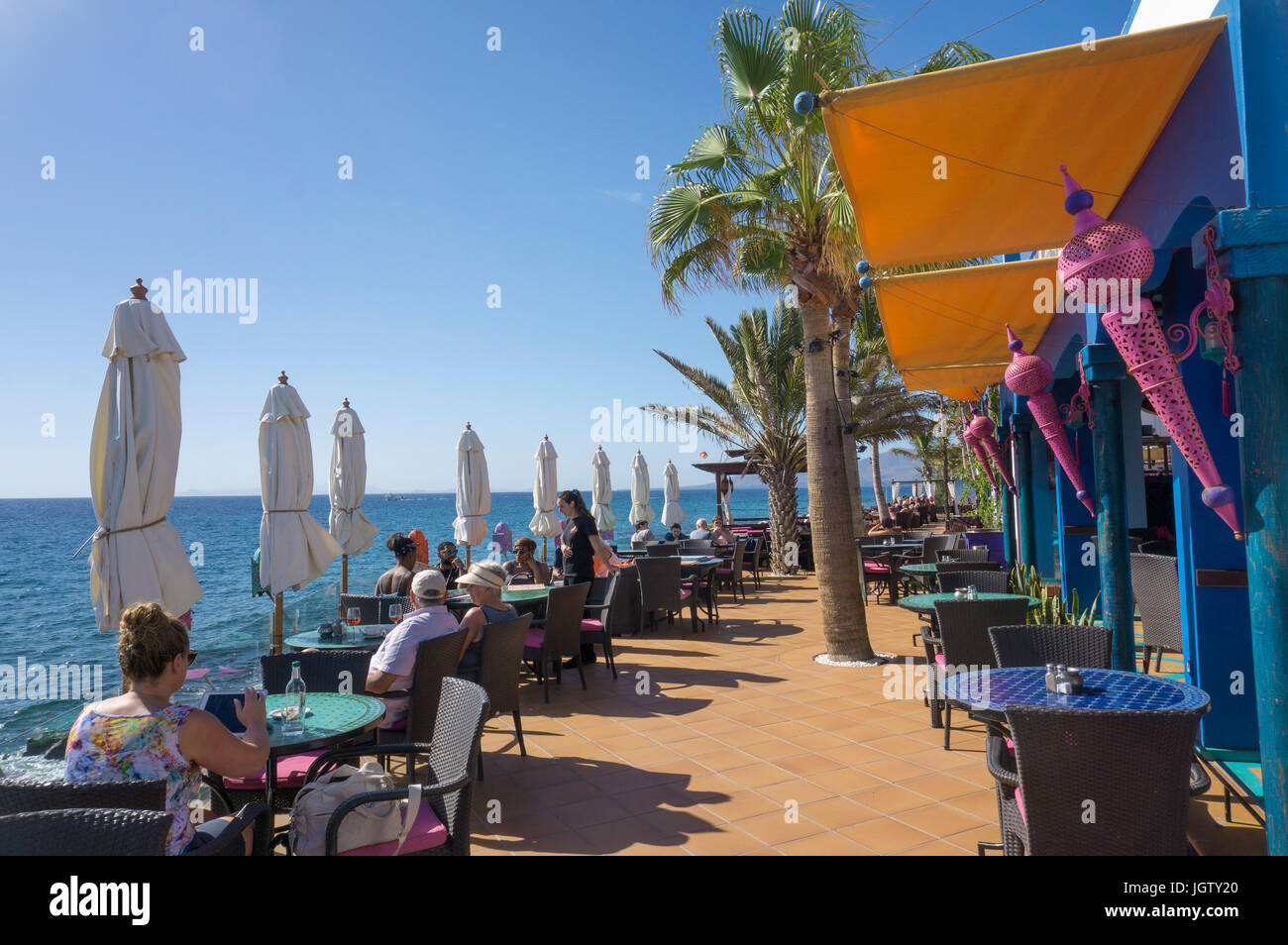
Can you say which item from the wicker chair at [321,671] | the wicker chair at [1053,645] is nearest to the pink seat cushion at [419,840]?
the wicker chair at [321,671]

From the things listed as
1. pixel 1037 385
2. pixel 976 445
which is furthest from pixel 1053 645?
pixel 976 445

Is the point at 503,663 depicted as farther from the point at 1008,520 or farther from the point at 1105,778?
the point at 1008,520

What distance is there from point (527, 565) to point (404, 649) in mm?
3942

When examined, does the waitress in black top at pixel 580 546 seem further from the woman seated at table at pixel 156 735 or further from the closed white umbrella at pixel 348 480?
the woman seated at table at pixel 156 735

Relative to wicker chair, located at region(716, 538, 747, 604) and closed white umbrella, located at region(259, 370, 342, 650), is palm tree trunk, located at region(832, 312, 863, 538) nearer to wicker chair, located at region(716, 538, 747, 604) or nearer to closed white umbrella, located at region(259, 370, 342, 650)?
wicker chair, located at region(716, 538, 747, 604)

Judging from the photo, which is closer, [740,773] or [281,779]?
[281,779]

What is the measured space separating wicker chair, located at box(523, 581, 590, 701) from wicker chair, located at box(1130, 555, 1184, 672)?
13.5 ft

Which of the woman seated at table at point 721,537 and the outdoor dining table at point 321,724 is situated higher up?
the woman seated at table at point 721,537

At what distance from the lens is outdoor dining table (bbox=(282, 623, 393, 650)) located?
16.3 feet

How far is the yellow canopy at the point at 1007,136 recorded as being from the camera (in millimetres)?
3139

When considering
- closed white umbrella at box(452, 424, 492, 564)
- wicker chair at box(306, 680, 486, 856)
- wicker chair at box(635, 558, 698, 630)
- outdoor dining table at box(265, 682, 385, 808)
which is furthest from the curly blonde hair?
closed white umbrella at box(452, 424, 492, 564)

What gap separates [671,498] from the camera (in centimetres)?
1878

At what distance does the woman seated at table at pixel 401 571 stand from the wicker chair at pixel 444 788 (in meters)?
3.70

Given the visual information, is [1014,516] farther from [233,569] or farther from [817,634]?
[233,569]
